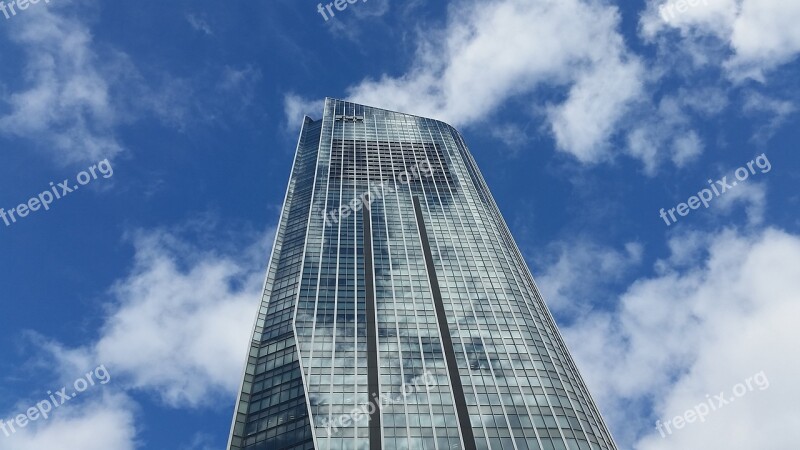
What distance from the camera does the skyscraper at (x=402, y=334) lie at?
78.9m

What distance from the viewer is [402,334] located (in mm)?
95625

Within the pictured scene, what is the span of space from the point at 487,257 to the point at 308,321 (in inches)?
1544

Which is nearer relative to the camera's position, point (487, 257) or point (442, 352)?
point (442, 352)

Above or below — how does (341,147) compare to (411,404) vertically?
above

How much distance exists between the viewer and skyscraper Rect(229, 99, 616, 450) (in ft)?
259

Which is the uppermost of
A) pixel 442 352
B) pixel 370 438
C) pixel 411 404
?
pixel 442 352

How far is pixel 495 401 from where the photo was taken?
82250 mm

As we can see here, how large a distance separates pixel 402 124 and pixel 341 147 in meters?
29.1

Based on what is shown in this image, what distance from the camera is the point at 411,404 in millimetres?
81812

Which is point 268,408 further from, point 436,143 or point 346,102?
point 346,102

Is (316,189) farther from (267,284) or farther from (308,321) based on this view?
(308,321)

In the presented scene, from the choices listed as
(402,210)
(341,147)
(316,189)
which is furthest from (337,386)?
(341,147)

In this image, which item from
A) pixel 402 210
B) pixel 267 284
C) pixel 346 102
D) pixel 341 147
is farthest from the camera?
pixel 346 102

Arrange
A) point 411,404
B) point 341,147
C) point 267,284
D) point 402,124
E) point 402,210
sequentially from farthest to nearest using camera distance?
point 402,124
point 341,147
point 402,210
point 267,284
point 411,404
